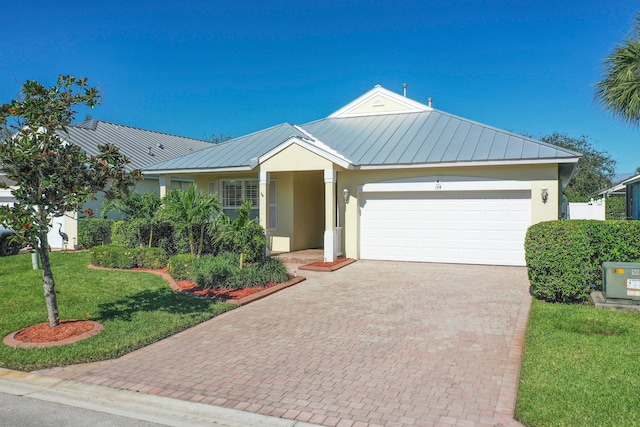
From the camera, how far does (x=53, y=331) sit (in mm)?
7246

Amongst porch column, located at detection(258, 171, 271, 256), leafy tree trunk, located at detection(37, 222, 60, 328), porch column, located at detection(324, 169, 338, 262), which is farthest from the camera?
porch column, located at detection(258, 171, 271, 256)

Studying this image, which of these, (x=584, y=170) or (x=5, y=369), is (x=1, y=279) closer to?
(x=5, y=369)

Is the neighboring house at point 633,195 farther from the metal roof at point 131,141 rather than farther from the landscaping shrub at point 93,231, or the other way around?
Answer: the landscaping shrub at point 93,231

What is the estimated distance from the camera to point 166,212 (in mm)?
13039

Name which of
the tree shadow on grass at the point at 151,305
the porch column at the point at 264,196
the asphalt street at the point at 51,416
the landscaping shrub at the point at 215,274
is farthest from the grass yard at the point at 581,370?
the porch column at the point at 264,196

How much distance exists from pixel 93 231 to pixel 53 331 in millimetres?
11465

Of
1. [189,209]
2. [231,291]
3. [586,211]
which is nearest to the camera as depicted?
[231,291]

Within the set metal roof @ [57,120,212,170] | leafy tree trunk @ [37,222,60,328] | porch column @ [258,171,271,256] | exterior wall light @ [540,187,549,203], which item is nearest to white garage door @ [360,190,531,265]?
exterior wall light @ [540,187,549,203]

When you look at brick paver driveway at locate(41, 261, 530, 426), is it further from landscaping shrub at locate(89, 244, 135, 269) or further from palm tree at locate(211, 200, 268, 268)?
landscaping shrub at locate(89, 244, 135, 269)

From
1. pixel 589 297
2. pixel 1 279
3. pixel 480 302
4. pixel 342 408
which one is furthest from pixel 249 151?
pixel 342 408

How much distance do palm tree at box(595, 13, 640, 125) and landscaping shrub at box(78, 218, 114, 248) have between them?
1648 centimetres

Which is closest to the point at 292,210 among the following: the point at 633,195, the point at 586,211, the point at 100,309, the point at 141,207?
the point at 141,207

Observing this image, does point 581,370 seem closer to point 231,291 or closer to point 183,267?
point 231,291

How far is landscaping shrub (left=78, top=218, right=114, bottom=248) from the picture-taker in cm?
1780
